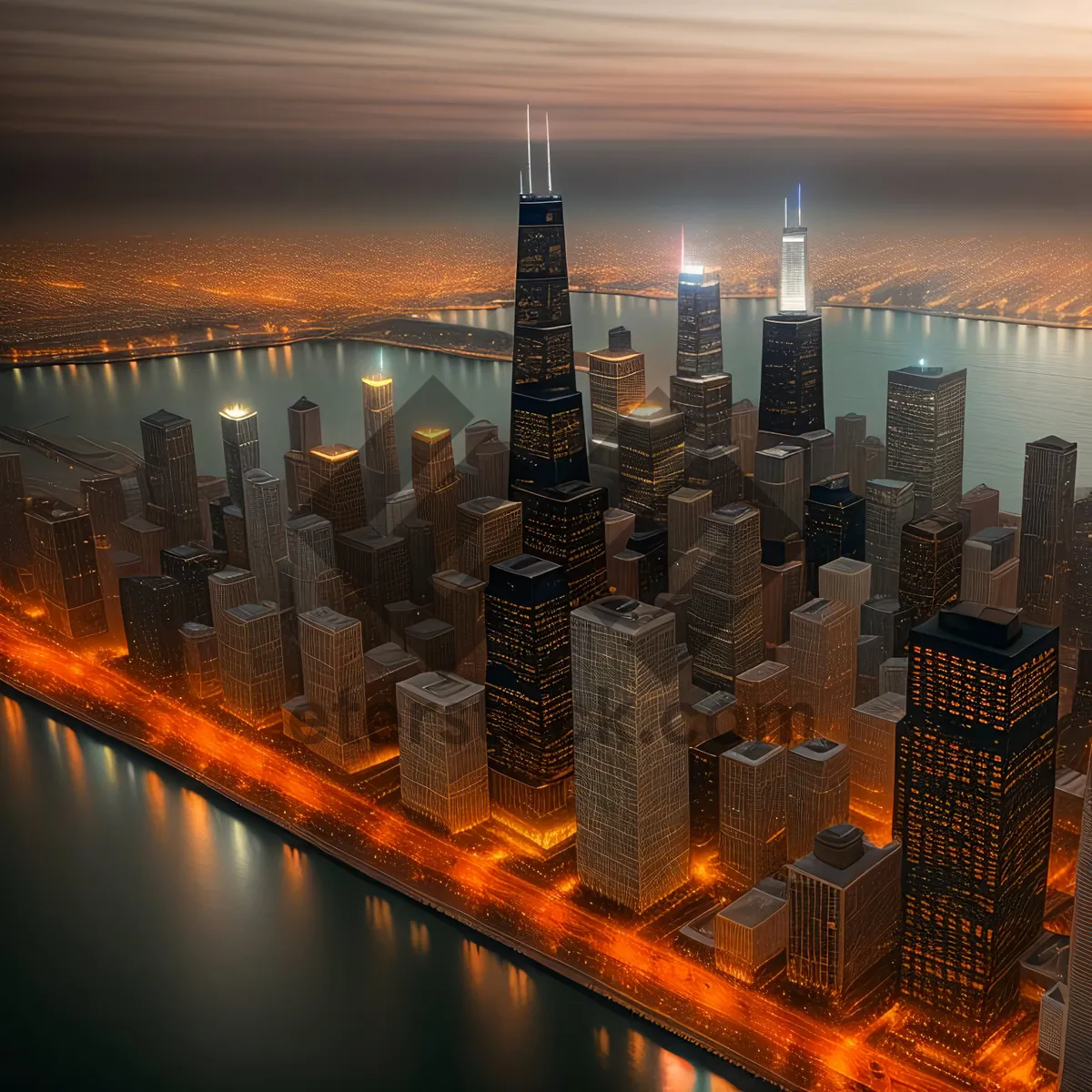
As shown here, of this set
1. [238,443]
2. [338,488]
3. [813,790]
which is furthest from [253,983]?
[238,443]

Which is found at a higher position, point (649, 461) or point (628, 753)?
point (649, 461)

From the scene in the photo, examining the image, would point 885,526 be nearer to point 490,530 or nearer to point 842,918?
point 490,530

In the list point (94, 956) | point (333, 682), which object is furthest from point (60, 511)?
point (94, 956)

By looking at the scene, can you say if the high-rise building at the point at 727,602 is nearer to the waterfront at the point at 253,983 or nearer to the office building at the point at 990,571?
the office building at the point at 990,571

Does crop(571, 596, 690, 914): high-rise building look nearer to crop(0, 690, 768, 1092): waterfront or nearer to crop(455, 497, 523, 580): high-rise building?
crop(0, 690, 768, 1092): waterfront

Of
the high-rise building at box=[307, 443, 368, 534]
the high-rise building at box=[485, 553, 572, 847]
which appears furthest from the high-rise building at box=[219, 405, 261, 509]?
the high-rise building at box=[485, 553, 572, 847]

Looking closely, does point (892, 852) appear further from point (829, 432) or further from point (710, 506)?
point (829, 432)
